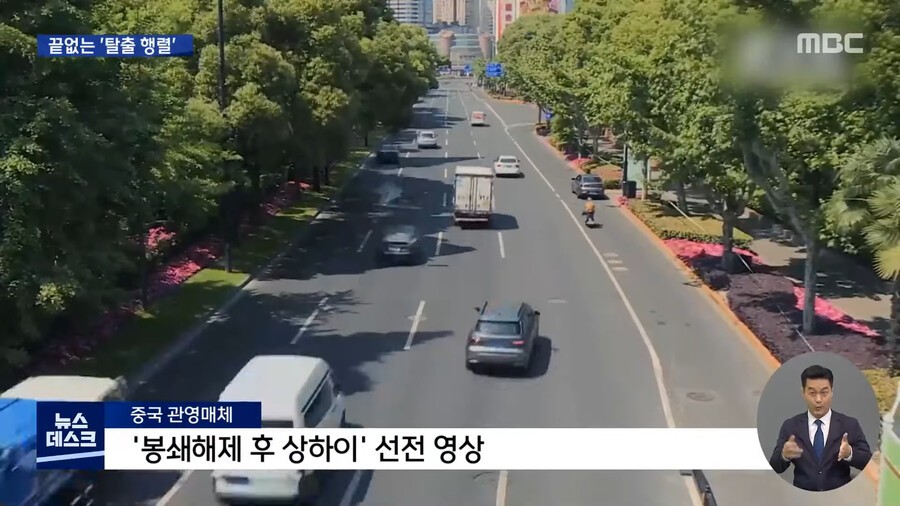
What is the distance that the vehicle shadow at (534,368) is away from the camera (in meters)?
22.9

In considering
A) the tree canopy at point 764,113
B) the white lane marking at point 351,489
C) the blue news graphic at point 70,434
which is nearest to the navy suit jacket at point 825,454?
the blue news graphic at point 70,434

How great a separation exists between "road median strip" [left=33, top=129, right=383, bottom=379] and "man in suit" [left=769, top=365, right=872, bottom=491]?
18264 millimetres

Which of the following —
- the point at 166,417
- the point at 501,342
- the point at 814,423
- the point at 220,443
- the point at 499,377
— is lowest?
the point at 499,377

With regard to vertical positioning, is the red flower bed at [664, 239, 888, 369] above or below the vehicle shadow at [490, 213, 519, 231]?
below

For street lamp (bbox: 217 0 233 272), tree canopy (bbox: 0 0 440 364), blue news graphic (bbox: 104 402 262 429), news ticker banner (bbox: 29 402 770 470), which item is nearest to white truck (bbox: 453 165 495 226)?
tree canopy (bbox: 0 0 440 364)

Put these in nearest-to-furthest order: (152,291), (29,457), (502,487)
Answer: (29,457) < (502,487) < (152,291)

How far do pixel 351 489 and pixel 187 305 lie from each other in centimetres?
1444

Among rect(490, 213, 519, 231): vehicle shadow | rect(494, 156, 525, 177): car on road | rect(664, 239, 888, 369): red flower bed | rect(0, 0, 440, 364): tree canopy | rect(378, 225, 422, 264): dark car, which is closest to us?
rect(0, 0, 440, 364): tree canopy

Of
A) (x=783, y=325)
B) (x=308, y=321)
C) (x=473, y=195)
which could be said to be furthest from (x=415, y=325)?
(x=473, y=195)

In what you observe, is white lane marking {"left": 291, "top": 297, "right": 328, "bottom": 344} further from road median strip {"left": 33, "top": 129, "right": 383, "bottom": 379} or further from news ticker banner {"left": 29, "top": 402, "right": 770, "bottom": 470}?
news ticker banner {"left": 29, "top": 402, "right": 770, "bottom": 470}

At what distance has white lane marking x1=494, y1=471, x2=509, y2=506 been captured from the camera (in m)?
15.9

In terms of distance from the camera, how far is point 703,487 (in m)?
16.0

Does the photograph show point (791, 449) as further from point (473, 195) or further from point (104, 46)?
point (473, 195)

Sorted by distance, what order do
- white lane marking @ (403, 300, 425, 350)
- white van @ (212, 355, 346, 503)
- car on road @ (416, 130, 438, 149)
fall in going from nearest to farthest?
white van @ (212, 355, 346, 503) < white lane marking @ (403, 300, 425, 350) < car on road @ (416, 130, 438, 149)
